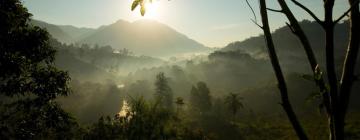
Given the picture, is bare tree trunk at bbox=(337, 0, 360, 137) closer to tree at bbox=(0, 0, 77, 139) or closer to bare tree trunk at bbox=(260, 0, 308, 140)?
bare tree trunk at bbox=(260, 0, 308, 140)

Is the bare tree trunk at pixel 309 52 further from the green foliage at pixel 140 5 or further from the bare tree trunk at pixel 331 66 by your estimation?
the green foliage at pixel 140 5

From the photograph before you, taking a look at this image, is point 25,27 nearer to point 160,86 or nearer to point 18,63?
point 18,63

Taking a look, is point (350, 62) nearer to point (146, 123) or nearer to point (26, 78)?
point (26, 78)

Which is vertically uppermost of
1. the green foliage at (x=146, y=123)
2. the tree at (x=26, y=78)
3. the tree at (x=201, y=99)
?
the tree at (x=26, y=78)

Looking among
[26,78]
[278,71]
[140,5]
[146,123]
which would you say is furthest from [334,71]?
[146,123]

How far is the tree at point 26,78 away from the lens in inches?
349

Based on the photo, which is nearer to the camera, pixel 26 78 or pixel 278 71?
pixel 278 71

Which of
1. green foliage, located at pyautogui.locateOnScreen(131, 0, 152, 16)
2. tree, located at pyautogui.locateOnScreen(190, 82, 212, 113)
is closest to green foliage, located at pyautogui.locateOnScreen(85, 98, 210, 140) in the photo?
green foliage, located at pyautogui.locateOnScreen(131, 0, 152, 16)

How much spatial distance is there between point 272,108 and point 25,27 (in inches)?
3892

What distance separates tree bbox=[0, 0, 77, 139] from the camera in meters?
8.88

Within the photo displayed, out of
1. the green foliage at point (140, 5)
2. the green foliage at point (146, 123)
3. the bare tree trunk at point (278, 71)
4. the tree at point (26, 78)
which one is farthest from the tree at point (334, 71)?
the green foliage at point (146, 123)

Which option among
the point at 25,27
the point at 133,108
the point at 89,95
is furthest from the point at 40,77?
the point at 89,95

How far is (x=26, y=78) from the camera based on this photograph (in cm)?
948

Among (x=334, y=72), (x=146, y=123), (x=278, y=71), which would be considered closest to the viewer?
(x=334, y=72)
